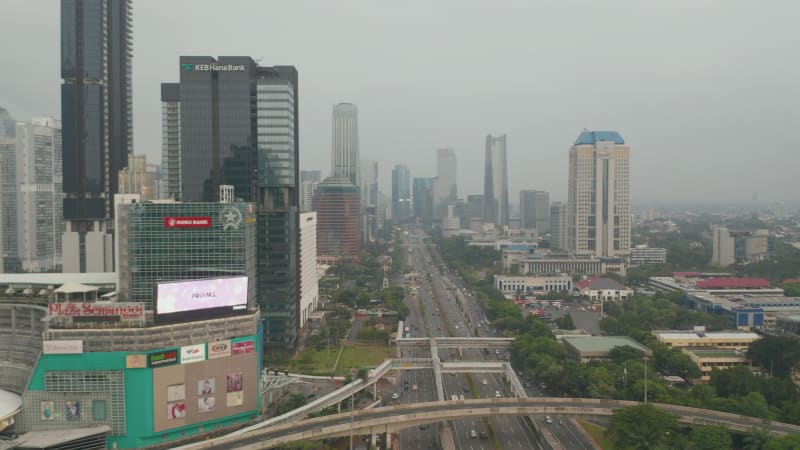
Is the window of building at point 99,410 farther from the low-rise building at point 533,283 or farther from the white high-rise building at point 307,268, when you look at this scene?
the low-rise building at point 533,283

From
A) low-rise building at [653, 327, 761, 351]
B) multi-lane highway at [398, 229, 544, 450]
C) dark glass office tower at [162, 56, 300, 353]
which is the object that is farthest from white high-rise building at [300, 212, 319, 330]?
low-rise building at [653, 327, 761, 351]

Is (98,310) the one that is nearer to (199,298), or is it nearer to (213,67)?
(199,298)

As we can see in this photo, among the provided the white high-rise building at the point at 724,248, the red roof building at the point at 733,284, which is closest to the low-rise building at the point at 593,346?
the red roof building at the point at 733,284

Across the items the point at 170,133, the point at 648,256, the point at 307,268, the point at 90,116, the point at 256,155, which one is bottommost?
the point at 648,256

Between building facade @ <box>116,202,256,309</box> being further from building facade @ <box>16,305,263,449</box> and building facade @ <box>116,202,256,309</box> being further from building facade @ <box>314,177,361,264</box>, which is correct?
building facade @ <box>314,177,361,264</box>

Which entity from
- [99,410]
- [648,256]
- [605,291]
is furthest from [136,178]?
[648,256]

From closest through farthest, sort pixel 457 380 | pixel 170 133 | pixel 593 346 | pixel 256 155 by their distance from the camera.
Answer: pixel 457 380 < pixel 593 346 < pixel 256 155 < pixel 170 133

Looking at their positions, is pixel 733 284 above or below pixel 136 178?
below
